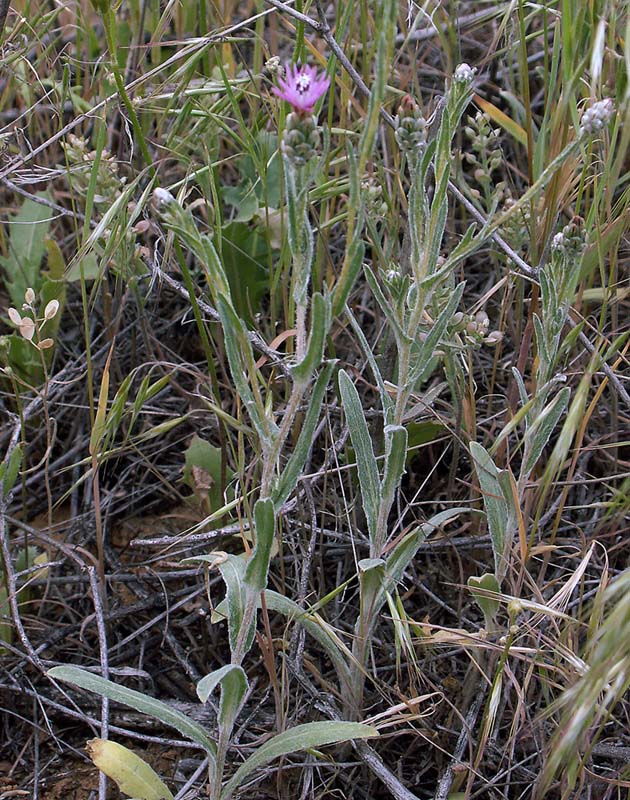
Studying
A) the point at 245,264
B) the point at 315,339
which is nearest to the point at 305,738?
the point at 315,339

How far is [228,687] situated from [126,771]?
0.80 ft

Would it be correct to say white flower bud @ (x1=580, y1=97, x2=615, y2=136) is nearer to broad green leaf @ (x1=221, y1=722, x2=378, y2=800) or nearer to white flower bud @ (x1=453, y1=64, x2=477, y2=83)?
white flower bud @ (x1=453, y1=64, x2=477, y2=83)

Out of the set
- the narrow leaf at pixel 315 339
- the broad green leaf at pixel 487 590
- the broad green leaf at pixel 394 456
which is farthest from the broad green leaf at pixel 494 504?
the narrow leaf at pixel 315 339

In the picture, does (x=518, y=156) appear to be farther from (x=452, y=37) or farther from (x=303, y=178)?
(x=303, y=178)

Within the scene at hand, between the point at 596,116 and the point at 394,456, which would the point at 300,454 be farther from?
the point at 596,116

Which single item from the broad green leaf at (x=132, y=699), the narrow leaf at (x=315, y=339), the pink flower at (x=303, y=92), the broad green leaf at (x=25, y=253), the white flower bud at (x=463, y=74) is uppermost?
the pink flower at (x=303, y=92)

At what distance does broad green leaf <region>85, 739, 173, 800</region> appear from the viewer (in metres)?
1.35

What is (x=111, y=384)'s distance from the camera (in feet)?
7.40

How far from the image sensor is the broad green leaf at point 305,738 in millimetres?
1307

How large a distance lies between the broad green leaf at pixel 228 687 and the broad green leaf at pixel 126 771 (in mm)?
166

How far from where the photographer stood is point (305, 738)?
134 centimetres

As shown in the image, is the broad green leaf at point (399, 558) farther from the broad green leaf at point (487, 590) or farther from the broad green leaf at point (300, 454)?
the broad green leaf at point (300, 454)

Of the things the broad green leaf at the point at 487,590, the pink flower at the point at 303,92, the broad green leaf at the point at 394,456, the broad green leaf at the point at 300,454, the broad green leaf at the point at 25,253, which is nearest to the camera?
the pink flower at the point at 303,92

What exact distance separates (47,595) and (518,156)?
181 cm
